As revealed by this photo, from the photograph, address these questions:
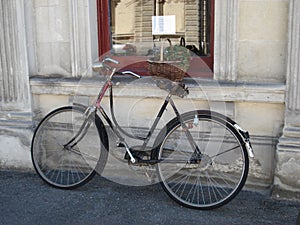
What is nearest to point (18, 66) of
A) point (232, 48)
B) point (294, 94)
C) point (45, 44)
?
point (45, 44)

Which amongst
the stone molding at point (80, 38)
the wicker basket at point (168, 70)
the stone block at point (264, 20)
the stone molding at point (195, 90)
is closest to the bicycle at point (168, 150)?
the wicker basket at point (168, 70)

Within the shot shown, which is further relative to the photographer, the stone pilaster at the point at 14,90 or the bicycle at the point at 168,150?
the stone pilaster at the point at 14,90

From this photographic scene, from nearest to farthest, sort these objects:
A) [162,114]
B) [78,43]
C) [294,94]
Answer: [294,94] → [162,114] → [78,43]

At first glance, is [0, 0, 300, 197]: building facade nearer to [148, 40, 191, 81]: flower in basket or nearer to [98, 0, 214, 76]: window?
[98, 0, 214, 76]: window

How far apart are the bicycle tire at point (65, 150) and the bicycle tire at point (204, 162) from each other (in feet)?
2.17

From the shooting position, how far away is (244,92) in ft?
13.8

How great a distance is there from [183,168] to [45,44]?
2.11 m

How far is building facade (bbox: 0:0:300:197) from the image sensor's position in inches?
161

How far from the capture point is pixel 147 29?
479 centimetres

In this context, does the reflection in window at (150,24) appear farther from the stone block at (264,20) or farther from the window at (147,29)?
the stone block at (264,20)

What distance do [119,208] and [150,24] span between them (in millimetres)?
2038

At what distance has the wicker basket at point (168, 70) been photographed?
13.8 ft

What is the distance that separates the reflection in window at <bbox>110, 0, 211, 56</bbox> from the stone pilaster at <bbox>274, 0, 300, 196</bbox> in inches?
36.4

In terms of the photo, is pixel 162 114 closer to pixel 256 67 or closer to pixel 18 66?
pixel 256 67
